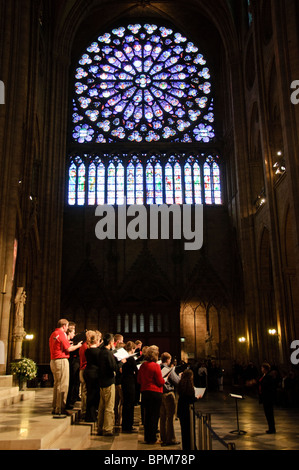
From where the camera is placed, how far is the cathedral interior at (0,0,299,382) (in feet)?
53.7

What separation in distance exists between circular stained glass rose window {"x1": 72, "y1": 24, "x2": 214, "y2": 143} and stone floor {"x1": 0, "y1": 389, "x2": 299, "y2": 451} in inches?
742

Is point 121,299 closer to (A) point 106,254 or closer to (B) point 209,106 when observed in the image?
(A) point 106,254

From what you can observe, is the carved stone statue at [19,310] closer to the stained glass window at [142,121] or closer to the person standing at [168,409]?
the person standing at [168,409]

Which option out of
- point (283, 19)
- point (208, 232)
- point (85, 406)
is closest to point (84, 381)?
point (85, 406)

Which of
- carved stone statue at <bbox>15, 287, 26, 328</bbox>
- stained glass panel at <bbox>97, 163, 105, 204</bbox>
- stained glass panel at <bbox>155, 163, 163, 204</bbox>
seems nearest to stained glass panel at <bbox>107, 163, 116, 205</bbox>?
stained glass panel at <bbox>97, 163, 105, 204</bbox>

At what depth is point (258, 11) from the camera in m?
20.2


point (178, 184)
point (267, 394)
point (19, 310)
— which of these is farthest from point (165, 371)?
point (178, 184)

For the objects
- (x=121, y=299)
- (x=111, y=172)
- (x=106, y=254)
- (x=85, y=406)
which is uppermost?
(x=111, y=172)

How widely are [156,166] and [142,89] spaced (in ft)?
17.5

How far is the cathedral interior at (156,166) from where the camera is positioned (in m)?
16.4

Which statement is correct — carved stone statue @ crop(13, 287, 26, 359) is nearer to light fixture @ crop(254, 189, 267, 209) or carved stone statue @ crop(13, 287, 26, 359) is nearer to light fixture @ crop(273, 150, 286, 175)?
light fixture @ crop(273, 150, 286, 175)

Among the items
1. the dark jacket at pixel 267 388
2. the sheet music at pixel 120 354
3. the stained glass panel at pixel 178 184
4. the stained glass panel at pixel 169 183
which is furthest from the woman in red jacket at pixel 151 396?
the stained glass panel at pixel 178 184

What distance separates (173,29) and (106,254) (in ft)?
50.6

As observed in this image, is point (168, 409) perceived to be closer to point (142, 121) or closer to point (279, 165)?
point (279, 165)
